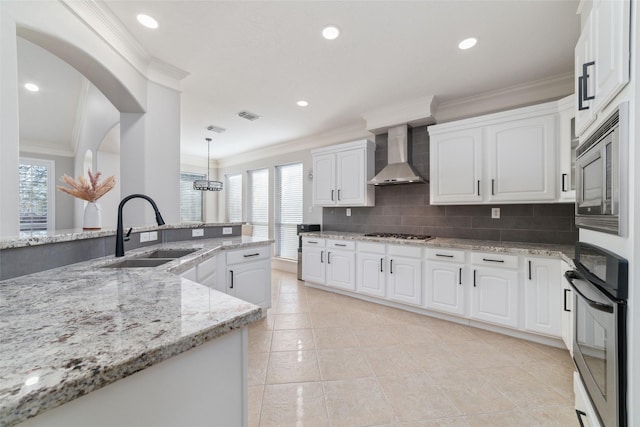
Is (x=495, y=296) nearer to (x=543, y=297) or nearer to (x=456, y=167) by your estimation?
(x=543, y=297)

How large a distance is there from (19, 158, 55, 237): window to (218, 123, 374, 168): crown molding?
339 cm

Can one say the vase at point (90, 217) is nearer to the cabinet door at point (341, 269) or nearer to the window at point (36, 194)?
the cabinet door at point (341, 269)

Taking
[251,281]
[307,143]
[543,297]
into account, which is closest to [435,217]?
[543,297]

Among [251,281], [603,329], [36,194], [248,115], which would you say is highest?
[248,115]

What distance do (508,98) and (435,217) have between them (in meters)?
1.59

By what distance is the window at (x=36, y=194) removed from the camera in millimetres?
4664

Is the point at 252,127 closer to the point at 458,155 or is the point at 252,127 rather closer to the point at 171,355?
the point at 458,155

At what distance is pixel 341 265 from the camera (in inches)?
144

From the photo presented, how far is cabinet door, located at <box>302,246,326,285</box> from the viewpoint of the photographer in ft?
12.8

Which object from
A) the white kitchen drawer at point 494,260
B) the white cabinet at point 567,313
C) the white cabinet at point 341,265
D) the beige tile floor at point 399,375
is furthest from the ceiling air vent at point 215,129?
the white cabinet at point 567,313

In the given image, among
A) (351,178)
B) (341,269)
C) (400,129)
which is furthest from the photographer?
(351,178)

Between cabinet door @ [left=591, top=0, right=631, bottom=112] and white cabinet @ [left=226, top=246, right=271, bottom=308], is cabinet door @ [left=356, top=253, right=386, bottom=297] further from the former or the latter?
cabinet door @ [left=591, top=0, right=631, bottom=112]

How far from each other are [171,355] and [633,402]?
60.1 inches

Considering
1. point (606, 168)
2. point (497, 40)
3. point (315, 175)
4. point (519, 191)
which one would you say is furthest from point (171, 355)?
point (315, 175)
